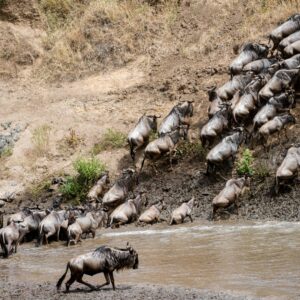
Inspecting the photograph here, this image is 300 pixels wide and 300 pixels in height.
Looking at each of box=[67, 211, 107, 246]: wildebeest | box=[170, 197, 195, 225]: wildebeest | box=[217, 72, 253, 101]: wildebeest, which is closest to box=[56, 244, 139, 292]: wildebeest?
box=[67, 211, 107, 246]: wildebeest

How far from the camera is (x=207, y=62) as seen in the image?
23625 mm

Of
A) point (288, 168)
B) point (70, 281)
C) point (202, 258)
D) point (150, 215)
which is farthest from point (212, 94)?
point (70, 281)

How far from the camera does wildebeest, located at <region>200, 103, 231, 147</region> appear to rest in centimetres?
1856

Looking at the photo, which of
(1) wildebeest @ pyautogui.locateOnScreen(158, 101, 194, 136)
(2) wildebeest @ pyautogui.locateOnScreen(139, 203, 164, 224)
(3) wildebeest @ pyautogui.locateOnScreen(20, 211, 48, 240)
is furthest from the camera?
(1) wildebeest @ pyautogui.locateOnScreen(158, 101, 194, 136)

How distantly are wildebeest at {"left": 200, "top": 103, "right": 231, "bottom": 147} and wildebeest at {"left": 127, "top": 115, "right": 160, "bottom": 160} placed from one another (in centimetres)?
200

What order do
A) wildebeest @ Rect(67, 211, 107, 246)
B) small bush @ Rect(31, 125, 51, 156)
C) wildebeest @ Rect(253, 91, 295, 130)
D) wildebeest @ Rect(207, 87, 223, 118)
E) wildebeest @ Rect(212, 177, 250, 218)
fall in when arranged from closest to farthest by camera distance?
wildebeest @ Rect(67, 211, 107, 246)
wildebeest @ Rect(212, 177, 250, 218)
wildebeest @ Rect(253, 91, 295, 130)
wildebeest @ Rect(207, 87, 223, 118)
small bush @ Rect(31, 125, 51, 156)

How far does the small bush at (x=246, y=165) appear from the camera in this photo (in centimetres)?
1717

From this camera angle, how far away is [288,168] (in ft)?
52.5

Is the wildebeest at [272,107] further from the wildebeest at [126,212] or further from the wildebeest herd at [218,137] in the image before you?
the wildebeest at [126,212]

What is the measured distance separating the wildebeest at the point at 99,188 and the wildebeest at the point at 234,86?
157 inches

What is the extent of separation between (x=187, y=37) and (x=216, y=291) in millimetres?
16740

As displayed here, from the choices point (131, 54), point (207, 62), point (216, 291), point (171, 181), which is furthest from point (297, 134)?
point (131, 54)

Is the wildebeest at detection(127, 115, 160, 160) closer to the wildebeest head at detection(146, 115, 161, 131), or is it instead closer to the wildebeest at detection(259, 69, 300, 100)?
the wildebeest head at detection(146, 115, 161, 131)

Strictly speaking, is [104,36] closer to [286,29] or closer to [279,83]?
[286,29]
